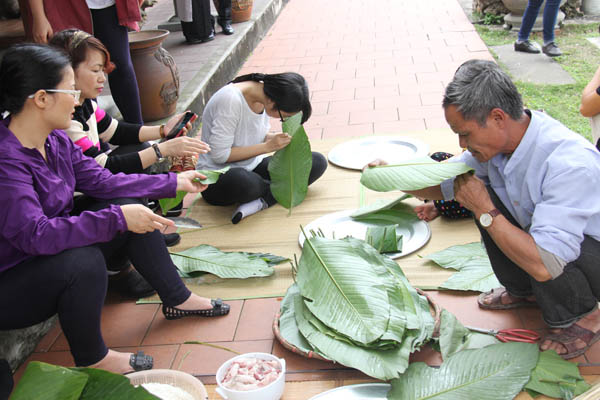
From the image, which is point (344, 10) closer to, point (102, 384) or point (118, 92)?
point (118, 92)

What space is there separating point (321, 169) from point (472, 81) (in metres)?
1.61

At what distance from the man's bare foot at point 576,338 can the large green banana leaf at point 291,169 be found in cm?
139

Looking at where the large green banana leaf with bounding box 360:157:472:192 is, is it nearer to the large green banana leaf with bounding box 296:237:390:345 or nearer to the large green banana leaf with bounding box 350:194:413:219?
the large green banana leaf with bounding box 296:237:390:345

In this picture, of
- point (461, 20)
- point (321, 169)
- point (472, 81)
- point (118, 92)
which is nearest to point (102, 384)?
point (472, 81)

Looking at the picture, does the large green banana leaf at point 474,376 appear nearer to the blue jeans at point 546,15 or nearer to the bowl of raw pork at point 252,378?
the bowl of raw pork at point 252,378

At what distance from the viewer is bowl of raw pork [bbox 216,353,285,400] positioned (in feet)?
5.85

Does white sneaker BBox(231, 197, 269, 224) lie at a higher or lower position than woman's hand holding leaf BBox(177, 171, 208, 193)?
lower

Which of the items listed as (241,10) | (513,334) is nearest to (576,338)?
(513,334)

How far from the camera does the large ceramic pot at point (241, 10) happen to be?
7.24 m

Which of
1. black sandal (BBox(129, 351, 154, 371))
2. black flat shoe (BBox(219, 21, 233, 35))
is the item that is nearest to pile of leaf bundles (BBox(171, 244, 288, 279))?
black sandal (BBox(129, 351, 154, 371))

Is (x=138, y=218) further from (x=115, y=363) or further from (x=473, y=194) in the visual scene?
(x=473, y=194)

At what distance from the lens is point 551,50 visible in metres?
5.71

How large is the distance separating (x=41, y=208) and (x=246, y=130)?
1.41 meters

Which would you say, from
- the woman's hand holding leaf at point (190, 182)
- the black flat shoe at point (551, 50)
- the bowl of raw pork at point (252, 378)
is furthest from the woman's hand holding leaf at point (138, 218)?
the black flat shoe at point (551, 50)
